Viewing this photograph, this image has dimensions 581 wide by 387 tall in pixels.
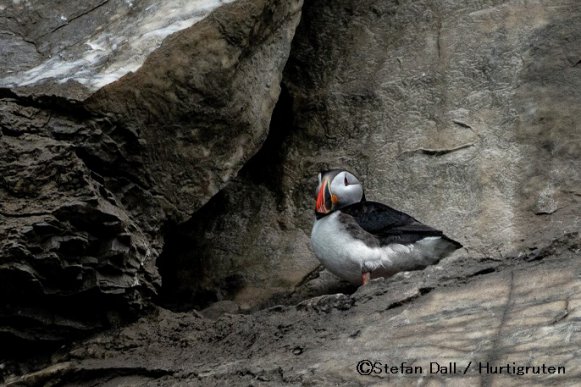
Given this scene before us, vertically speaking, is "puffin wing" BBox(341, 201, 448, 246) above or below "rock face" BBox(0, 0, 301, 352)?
below

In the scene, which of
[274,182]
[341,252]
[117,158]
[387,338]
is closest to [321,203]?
[341,252]

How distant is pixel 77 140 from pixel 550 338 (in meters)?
2.06

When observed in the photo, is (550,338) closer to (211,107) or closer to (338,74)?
(211,107)

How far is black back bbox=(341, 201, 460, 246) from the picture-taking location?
4.96 meters

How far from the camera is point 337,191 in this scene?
5328mm

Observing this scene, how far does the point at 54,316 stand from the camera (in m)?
4.77

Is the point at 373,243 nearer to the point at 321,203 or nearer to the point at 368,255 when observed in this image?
the point at 368,255

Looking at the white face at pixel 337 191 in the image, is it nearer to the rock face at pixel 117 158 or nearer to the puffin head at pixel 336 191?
the puffin head at pixel 336 191

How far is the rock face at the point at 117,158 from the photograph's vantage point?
4.61m

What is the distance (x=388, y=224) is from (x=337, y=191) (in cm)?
38

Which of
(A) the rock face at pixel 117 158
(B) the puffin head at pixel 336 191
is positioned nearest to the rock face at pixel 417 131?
(B) the puffin head at pixel 336 191

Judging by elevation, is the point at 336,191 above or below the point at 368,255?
above

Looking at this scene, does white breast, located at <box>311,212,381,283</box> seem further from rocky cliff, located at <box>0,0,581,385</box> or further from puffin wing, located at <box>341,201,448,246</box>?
rocky cliff, located at <box>0,0,581,385</box>

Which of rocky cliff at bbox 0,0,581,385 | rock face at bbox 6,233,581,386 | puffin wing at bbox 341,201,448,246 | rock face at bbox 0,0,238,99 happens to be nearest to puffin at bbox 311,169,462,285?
puffin wing at bbox 341,201,448,246
